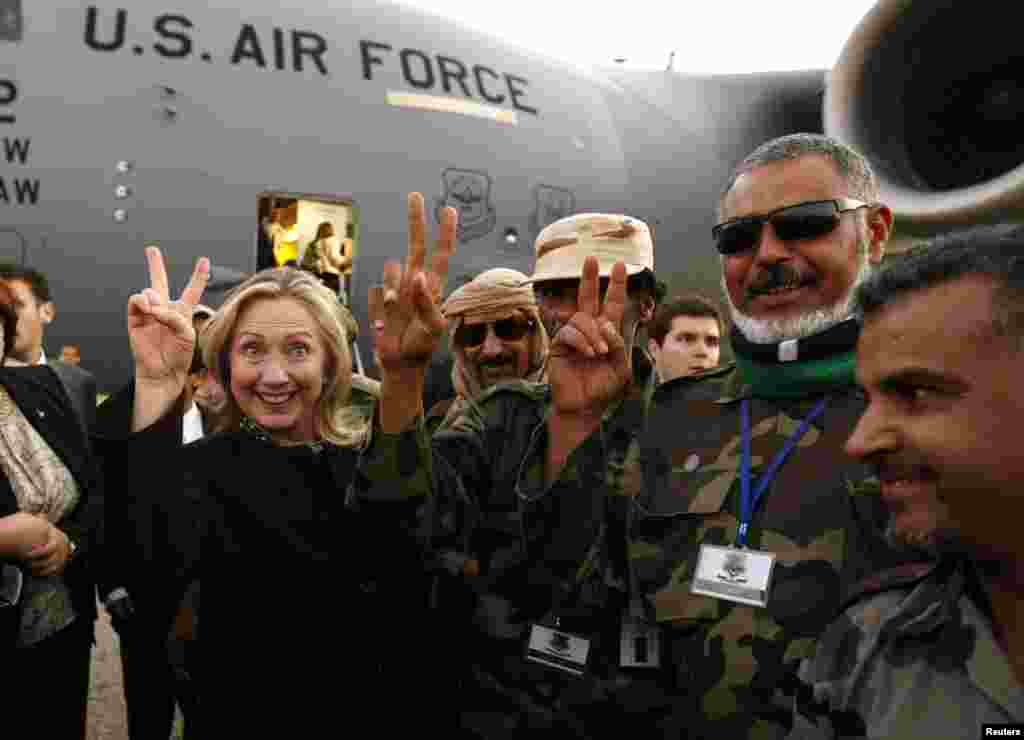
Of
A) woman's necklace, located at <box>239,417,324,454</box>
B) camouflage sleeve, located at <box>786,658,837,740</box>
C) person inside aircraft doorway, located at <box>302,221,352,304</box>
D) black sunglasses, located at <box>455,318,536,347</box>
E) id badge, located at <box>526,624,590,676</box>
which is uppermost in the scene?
person inside aircraft doorway, located at <box>302,221,352,304</box>

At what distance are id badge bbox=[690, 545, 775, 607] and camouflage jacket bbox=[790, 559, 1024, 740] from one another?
0.81ft

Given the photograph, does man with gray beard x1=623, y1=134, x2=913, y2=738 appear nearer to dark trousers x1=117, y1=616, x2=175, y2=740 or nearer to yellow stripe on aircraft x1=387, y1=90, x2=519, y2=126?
dark trousers x1=117, y1=616, x2=175, y2=740

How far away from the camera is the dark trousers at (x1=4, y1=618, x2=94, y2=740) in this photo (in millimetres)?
2379

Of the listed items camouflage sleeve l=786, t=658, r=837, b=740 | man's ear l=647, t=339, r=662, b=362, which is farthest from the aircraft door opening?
camouflage sleeve l=786, t=658, r=837, b=740

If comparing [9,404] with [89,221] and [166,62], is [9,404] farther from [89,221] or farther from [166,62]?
[166,62]

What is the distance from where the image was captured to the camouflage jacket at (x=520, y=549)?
67.9 inches

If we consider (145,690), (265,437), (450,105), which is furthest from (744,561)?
(450,105)

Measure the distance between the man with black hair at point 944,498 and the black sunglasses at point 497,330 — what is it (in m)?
1.79

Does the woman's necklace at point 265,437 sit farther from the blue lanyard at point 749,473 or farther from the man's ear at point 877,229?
the man's ear at point 877,229

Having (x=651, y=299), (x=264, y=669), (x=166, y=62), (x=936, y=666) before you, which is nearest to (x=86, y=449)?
(x=264, y=669)

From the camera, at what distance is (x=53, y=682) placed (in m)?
2.47

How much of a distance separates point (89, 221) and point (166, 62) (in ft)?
2.85

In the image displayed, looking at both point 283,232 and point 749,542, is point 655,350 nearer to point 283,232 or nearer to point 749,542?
point 283,232

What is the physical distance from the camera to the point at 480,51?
543cm
